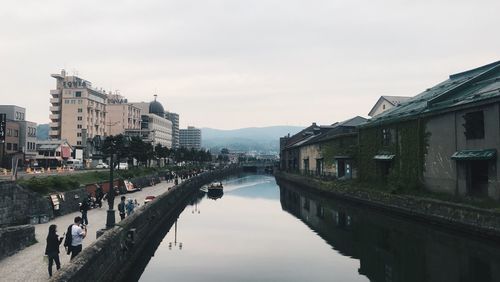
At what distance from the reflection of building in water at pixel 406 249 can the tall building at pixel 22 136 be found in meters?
74.6

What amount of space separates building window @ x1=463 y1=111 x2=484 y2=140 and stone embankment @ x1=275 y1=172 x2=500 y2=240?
23.5 feet

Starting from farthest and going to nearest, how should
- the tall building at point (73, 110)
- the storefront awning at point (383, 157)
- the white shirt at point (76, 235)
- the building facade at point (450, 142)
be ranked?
the tall building at point (73, 110)
the storefront awning at point (383, 157)
the building facade at point (450, 142)
the white shirt at point (76, 235)

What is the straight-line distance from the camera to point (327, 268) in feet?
88.2

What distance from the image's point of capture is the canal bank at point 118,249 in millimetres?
15656

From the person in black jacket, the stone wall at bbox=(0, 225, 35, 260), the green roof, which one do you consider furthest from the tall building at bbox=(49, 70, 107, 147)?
the person in black jacket

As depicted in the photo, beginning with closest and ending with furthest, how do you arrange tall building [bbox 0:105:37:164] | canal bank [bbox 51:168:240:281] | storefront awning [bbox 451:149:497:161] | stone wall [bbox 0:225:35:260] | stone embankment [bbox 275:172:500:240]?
canal bank [bbox 51:168:240:281], stone wall [bbox 0:225:35:260], stone embankment [bbox 275:172:500:240], storefront awning [bbox 451:149:497:161], tall building [bbox 0:105:37:164]

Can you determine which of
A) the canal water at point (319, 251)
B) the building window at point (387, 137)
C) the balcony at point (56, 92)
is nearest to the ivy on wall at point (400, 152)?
the building window at point (387, 137)

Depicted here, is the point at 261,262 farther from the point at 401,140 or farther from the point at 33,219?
the point at 401,140

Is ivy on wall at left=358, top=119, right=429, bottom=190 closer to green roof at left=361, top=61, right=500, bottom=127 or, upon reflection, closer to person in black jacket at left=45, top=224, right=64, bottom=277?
green roof at left=361, top=61, right=500, bottom=127

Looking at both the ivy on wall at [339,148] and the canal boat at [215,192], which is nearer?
the ivy on wall at [339,148]

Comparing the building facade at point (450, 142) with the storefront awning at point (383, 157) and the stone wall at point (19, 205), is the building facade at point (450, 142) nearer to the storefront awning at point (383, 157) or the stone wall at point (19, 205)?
the storefront awning at point (383, 157)

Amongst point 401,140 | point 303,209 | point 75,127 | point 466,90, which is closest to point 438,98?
point 466,90

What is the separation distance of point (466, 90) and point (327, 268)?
31.5 meters

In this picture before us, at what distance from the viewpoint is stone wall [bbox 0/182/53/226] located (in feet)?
88.2
